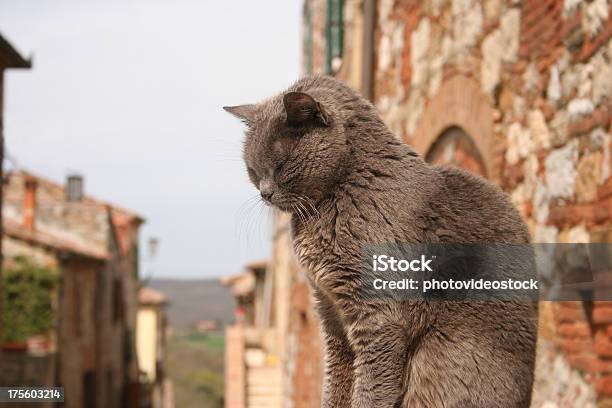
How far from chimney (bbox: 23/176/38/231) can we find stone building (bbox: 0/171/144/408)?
3 centimetres

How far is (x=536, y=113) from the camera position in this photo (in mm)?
4324

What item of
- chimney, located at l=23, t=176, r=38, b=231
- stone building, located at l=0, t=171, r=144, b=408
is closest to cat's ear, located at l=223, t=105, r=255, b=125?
stone building, located at l=0, t=171, r=144, b=408

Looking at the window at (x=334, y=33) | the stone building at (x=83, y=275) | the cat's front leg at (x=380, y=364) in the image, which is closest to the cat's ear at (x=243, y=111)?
the cat's front leg at (x=380, y=364)

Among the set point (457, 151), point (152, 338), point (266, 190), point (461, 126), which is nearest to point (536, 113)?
point (461, 126)

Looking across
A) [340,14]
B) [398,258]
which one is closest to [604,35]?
[398,258]

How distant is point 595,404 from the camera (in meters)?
3.65

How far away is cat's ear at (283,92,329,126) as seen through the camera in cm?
216

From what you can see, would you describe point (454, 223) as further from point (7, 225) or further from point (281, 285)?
point (7, 225)

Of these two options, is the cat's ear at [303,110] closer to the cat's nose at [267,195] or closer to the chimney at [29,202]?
the cat's nose at [267,195]

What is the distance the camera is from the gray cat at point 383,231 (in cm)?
221

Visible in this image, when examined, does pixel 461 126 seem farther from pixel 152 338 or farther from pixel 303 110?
pixel 152 338

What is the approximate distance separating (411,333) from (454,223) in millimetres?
316

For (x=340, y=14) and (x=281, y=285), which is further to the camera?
(x=281, y=285)

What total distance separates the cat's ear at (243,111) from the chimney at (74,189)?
2569 cm
